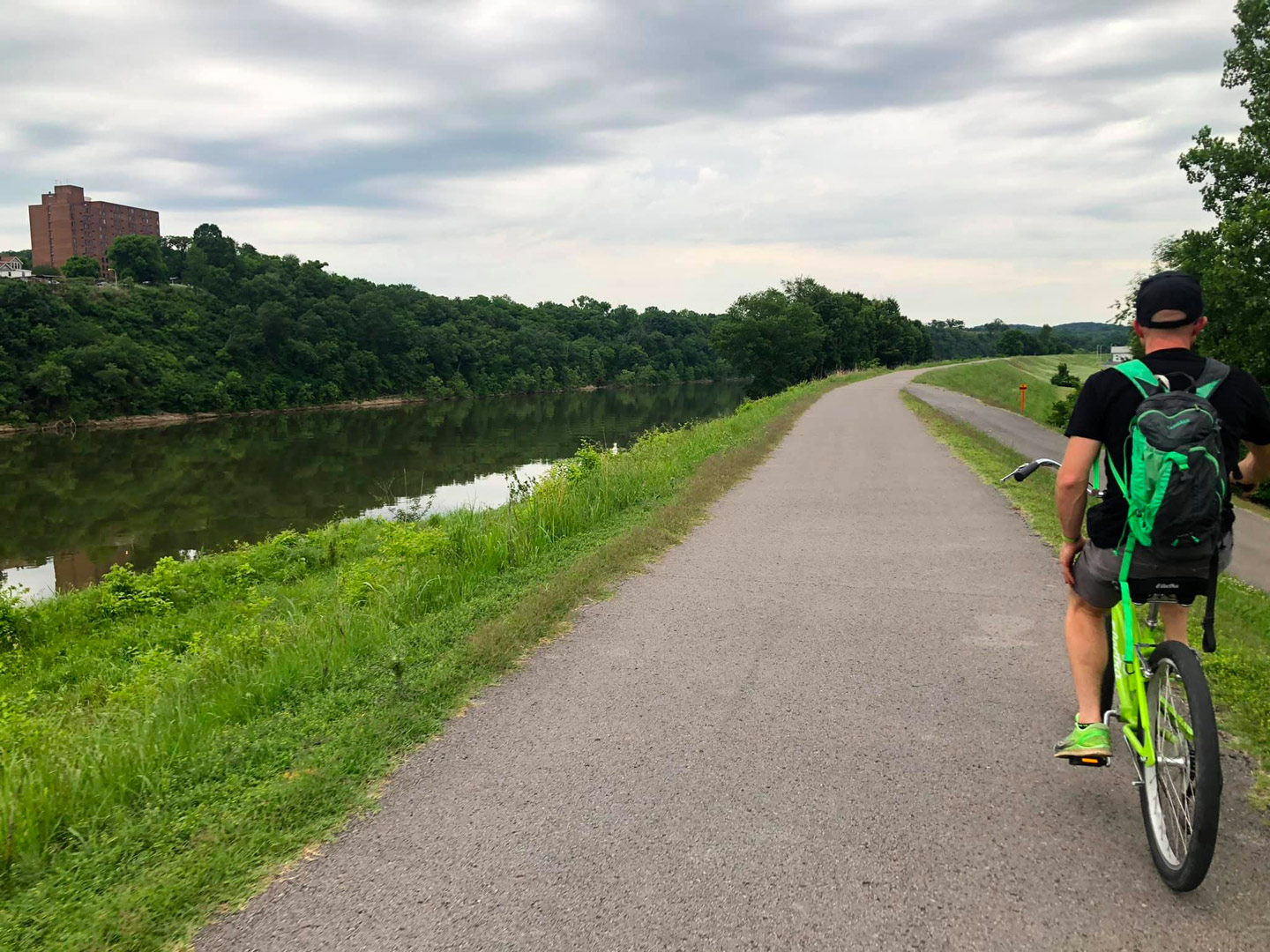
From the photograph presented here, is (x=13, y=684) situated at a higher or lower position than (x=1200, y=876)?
lower

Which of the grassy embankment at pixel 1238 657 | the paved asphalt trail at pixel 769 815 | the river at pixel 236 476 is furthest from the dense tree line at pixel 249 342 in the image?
the paved asphalt trail at pixel 769 815

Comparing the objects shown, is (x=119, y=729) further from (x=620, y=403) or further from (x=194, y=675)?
(x=620, y=403)

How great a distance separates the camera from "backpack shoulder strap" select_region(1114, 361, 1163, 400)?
Answer: 271 centimetres

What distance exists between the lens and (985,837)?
2.95 meters

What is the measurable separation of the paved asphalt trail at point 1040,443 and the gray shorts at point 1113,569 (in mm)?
4976

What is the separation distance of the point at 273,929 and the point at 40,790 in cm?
148

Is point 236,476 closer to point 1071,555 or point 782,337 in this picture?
point 1071,555

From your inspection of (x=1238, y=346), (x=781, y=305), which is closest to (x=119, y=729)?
(x=1238, y=346)

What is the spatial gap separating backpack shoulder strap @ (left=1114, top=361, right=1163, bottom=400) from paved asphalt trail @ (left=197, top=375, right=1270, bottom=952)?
1582mm

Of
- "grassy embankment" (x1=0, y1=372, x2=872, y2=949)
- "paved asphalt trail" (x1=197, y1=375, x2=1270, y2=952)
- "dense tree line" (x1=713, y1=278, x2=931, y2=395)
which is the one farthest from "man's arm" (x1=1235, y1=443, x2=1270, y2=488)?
"dense tree line" (x1=713, y1=278, x2=931, y2=395)

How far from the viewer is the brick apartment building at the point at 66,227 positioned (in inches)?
6900

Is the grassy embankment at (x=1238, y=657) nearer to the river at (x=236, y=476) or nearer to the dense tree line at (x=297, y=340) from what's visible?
the river at (x=236, y=476)

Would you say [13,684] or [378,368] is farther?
[378,368]

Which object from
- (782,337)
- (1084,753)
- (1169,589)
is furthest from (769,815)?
(782,337)
